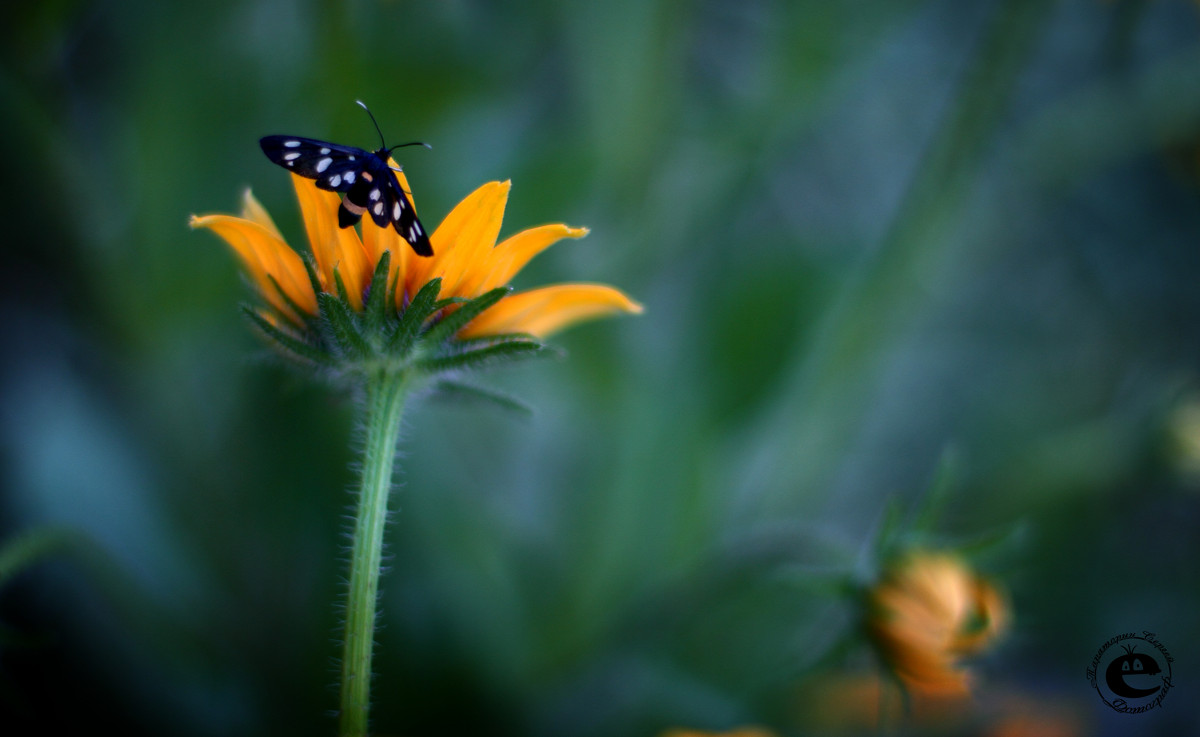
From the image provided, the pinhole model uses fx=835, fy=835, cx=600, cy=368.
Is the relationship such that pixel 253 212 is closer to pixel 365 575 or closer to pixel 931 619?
pixel 365 575

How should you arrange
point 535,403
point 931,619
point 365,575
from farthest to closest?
point 535,403
point 931,619
point 365,575

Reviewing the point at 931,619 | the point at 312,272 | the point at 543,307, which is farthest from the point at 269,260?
the point at 931,619

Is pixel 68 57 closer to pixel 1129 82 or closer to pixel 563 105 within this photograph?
pixel 563 105

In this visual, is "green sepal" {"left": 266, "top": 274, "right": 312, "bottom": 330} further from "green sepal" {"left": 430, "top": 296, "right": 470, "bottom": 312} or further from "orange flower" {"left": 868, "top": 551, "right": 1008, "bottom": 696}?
"orange flower" {"left": 868, "top": 551, "right": 1008, "bottom": 696}

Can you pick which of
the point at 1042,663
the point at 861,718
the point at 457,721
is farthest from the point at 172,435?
the point at 1042,663

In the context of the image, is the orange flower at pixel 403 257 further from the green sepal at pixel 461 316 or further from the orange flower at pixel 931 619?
the orange flower at pixel 931 619

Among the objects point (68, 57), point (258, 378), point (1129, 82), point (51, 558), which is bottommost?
point (51, 558)

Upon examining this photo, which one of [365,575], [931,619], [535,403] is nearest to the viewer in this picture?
[365,575]

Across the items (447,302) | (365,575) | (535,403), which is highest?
(535,403)
